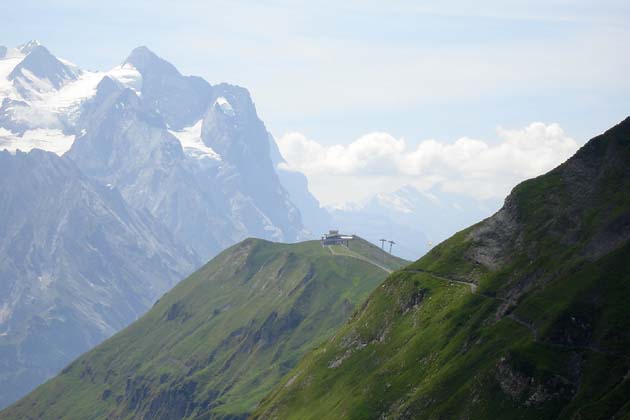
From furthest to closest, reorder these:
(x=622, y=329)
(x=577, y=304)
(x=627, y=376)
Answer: (x=577, y=304) → (x=622, y=329) → (x=627, y=376)

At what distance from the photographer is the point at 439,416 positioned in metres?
194

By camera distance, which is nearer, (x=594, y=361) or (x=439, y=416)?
(x=594, y=361)

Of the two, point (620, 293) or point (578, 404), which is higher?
point (620, 293)

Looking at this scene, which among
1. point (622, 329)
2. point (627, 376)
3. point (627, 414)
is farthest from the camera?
point (622, 329)

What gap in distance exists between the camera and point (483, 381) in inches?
7579

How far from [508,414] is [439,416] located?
63.8 feet

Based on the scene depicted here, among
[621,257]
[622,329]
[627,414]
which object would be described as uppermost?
[621,257]

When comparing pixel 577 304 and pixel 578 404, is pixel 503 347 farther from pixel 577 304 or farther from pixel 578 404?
pixel 578 404

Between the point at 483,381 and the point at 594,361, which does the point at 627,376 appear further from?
the point at 483,381

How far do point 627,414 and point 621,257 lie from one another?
2100 inches

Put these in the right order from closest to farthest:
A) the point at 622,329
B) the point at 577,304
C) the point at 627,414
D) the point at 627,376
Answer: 1. the point at 627,414
2. the point at 627,376
3. the point at 622,329
4. the point at 577,304

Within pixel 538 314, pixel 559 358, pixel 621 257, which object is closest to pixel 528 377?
pixel 559 358

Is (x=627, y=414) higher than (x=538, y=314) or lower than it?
lower

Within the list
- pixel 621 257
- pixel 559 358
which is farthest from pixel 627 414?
pixel 621 257
